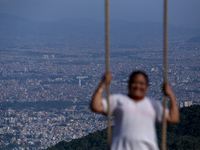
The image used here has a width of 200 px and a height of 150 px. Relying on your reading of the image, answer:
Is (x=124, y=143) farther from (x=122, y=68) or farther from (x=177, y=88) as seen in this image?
(x=122, y=68)

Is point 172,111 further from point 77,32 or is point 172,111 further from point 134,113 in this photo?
point 77,32

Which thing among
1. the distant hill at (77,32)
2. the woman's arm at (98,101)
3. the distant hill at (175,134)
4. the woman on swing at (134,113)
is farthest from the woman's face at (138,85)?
the distant hill at (77,32)

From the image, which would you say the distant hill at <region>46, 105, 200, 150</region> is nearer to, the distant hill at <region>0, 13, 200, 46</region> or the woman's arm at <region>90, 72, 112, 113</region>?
the woman's arm at <region>90, 72, 112, 113</region>

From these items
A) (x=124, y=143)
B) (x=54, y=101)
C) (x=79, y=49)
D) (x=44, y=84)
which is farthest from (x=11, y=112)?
(x=79, y=49)

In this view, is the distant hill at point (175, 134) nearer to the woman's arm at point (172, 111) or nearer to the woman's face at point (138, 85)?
the woman's arm at point (172, 111)

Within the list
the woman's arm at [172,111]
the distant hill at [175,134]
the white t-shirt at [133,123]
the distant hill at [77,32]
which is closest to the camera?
the white t-shirt at [133,123]

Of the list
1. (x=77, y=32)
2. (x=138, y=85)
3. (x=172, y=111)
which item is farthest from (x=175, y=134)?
(x=77, y=32)
